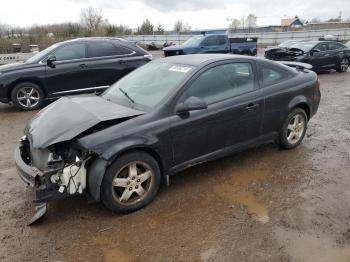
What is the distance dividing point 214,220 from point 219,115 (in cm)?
136

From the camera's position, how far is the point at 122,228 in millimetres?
3777

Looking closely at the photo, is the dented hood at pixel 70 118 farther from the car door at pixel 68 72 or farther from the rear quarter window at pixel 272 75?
the car door at pixel 68 72

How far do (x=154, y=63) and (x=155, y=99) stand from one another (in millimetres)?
1091

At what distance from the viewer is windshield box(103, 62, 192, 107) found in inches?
175

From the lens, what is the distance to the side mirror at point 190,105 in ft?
13.7

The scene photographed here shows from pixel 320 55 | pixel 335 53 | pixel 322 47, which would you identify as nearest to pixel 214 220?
pixel 320 55

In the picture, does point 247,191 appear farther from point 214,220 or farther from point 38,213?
point 38,213

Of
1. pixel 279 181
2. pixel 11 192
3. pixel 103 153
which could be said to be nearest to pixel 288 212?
pixel 279 181

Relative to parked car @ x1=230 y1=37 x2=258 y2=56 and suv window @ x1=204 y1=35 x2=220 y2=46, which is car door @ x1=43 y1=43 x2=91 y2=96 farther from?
parked car @ x1=230 y1=37 x2=258 y2=56

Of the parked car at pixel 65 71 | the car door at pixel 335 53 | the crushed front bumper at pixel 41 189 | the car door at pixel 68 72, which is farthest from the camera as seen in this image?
the car door at pixel 335 53

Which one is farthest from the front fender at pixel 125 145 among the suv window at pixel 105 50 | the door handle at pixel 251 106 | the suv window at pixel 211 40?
the suv window at pixel 211 40

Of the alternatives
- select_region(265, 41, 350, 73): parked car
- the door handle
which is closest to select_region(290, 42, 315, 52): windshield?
select_region(265, 41, 350, 73): parked car

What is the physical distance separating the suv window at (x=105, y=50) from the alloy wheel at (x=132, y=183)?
249 inches

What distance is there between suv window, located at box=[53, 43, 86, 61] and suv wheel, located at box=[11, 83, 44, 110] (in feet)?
3.14
